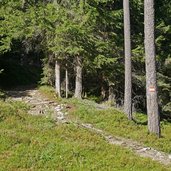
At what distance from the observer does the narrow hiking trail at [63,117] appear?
602 inches

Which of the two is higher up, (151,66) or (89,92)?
(151,66)

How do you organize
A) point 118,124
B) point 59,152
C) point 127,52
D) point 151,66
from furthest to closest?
point 127,52, point 118,124, point 151,66, point 59,152

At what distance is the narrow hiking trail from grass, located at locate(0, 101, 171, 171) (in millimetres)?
809

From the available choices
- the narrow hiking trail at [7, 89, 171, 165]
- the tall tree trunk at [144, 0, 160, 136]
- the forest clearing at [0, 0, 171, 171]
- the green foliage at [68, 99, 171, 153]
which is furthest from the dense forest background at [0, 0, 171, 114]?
the tall tree trunk at [144, 0, 160, 136]

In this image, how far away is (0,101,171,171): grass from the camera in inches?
513

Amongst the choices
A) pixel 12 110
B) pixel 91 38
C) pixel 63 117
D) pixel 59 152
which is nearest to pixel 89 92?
pixel 91 38

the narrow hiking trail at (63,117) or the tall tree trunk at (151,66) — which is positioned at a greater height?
the tall tree trunk at (151,66)

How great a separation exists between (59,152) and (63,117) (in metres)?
5.32

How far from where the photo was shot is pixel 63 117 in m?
19.0

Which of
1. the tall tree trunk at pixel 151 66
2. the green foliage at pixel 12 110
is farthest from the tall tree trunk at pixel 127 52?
the green foliage at pixel 12 110

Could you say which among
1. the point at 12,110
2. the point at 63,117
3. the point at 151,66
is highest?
the point at 151,66

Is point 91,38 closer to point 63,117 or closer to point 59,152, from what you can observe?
point 63,117

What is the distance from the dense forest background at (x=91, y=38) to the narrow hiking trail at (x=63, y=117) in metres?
2.32

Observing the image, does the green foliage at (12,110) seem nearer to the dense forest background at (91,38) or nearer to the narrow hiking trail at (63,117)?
the narrow hiking trail at (63,117)
